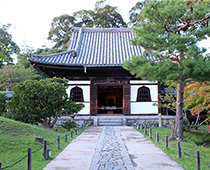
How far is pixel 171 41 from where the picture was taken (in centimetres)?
875

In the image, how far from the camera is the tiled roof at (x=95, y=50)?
56.3ft

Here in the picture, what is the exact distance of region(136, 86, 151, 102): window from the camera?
59.1ft

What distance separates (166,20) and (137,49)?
1105 centimetres

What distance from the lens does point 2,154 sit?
7.29m

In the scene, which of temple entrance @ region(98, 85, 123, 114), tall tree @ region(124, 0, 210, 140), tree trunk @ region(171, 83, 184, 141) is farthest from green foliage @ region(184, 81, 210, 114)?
temple entrance @ region(98, 85, 123, 114)

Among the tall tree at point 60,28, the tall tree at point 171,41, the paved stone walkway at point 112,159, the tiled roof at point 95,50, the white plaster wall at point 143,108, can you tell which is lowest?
the paved stone walkway at point 112,159

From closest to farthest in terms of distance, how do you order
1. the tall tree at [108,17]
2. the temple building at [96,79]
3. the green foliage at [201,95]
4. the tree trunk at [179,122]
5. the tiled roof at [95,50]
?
the tree trunk at [179,122], the green foliage at [201,95], the temple building at [96,79], the tiled roof at [95,50], the tall tree at [108,17]

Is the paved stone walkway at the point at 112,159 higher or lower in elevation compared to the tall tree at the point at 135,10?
lower

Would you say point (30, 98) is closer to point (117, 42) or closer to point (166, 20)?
point (166, 20)

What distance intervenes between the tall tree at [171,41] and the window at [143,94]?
7.95 metres

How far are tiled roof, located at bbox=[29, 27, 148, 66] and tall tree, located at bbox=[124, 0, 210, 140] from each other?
22.8 ft

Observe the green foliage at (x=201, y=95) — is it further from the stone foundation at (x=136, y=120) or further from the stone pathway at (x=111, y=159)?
the stone foundation at (x=136, y=120)

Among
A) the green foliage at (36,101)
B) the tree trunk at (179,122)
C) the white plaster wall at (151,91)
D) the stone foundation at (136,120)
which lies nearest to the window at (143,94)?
the white plaster wall at (151,91)

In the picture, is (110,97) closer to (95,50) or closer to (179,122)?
(95,50)
